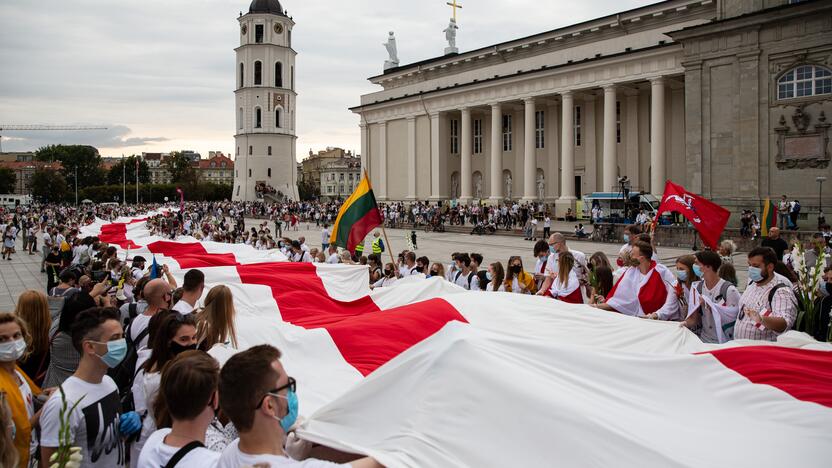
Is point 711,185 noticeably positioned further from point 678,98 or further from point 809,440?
point 809,440

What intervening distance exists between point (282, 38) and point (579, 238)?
283 feet

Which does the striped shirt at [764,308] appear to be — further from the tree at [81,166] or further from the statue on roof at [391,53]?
the tree at [81,166]

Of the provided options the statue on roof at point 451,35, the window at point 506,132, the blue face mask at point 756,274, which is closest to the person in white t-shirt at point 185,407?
the blue face mask at point 756,274

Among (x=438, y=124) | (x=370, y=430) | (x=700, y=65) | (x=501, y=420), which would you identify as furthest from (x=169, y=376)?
(x=438, y=124)

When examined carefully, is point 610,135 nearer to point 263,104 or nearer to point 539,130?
point 539,130

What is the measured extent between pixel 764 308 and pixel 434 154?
170 ft

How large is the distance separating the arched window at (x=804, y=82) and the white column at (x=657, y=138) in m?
8.97

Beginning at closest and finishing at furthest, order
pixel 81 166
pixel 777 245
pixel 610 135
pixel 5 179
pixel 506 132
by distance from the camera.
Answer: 1. pixel 777 245
2. pixel 610 135
3. pixel 506 132
4. pixel 81 166
5. pixel 5 179

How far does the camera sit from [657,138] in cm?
4153

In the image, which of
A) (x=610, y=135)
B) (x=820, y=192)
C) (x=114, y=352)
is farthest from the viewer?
(x=610, y=135)

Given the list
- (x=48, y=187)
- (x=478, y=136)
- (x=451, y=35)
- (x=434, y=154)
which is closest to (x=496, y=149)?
(x=478, y=136)

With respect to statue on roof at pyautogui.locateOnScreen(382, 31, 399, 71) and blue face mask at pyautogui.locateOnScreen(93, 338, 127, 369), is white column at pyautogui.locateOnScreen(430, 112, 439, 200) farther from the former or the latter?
blue face mask at pyautogui.locateOnScreen(93, 338, 127, 369)

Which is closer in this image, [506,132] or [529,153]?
[529,153]

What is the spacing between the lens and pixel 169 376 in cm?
330
